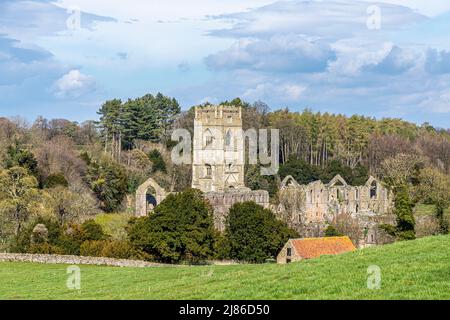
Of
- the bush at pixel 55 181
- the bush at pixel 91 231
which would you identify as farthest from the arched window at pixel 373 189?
the bush at pixel 91 231

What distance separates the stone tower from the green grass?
53797mm

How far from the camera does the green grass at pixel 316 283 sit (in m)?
20.6

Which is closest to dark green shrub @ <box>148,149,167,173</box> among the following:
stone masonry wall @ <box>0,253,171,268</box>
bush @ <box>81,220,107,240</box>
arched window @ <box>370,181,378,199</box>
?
arched window @ <box>370,181,378,199</box>

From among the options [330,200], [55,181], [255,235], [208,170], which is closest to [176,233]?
[255,235]

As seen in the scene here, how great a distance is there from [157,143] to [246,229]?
196 feet

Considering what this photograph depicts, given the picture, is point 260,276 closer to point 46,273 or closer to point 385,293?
point 385,293

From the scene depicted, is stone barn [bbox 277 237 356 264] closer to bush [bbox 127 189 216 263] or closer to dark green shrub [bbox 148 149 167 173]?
bush [bbox 127 189 216 263]

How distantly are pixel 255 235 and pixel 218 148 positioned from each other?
111ft

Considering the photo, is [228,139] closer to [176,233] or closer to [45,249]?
[176,233]

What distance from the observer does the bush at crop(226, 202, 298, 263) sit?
53562 mm

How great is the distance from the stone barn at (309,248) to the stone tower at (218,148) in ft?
112

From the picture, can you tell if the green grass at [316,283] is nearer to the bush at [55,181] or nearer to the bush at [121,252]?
the bush at [121,252]
